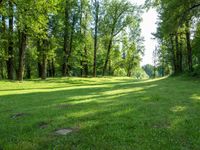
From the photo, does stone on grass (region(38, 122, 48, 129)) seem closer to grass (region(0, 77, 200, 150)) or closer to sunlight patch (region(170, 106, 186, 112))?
grass (region(0, 77, 200, 150))

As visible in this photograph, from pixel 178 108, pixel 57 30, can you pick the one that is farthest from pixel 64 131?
pixel 57 30

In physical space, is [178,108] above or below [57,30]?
below

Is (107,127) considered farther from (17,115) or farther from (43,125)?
(17,115)

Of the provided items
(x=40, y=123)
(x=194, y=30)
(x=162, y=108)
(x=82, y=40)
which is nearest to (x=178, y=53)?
(x=194, y=30)

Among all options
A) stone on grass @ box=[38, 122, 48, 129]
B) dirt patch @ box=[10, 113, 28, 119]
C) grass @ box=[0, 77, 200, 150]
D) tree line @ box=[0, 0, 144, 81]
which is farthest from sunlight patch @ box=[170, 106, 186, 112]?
tree line @ box=[0, 0, 144, 81]

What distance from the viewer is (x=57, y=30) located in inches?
1581

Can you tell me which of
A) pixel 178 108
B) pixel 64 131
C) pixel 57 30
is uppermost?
pixel 57 30

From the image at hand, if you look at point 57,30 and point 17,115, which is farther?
point 57,30

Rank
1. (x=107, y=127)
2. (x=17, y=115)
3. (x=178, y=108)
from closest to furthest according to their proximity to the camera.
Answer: (x=107, y=127) → (x=17, y=115) → (x=178, y=108)

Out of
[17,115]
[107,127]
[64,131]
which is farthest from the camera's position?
[17,115]

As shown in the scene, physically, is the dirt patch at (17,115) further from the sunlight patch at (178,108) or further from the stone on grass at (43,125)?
the sunlight patch at (178,108)

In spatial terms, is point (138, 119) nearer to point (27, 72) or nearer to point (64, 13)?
point (64, 13)

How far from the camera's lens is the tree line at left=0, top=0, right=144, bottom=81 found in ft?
89.1

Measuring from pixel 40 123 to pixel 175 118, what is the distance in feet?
14.0
